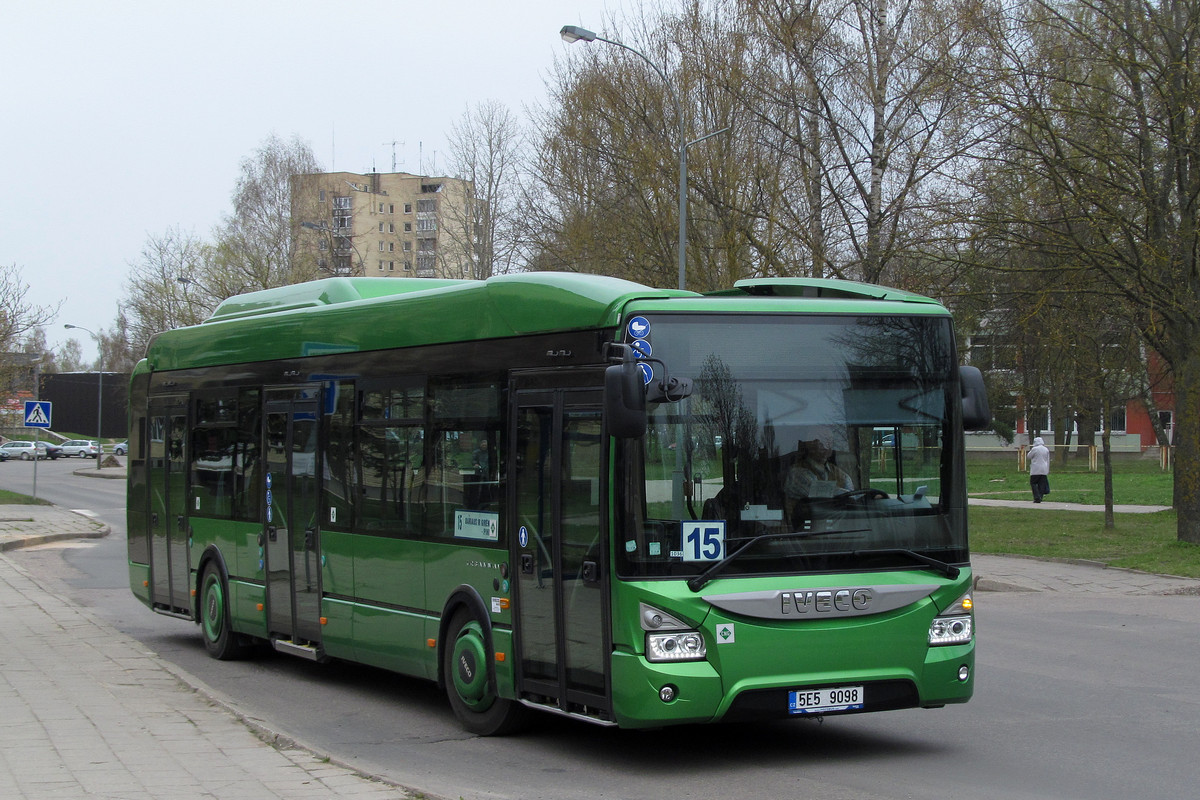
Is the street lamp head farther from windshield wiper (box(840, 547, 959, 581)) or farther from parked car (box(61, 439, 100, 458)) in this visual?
parked car (box(61, 439, 100, 458))

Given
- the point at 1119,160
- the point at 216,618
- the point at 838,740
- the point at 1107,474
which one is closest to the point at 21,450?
the point at 1107,474

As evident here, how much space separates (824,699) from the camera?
24.3ft

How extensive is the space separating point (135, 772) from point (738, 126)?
79.9ft

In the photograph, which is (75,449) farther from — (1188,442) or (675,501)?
(675,501)

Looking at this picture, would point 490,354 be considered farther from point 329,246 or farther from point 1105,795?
point 329,246

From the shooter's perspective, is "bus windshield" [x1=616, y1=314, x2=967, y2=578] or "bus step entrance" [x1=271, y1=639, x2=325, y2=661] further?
"bus step entrance" [x1=271, y1=639, x2=325, y2=661]

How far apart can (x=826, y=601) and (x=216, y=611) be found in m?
7.55

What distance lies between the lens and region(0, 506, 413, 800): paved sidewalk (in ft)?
21.8

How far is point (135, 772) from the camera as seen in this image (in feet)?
23.1

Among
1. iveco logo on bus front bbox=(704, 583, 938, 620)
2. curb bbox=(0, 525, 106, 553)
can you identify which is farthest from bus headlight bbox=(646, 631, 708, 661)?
curb bbox=(0, 525, 106, 553)

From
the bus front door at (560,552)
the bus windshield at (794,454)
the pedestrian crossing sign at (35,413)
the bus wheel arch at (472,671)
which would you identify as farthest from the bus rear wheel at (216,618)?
the pedestrian crossing sign at (35,413)

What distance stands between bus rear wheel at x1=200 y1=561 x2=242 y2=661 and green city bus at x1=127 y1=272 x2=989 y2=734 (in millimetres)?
3429

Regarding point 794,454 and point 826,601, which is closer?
point 826,601

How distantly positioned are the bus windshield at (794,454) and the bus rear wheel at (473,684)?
5.81 feet
